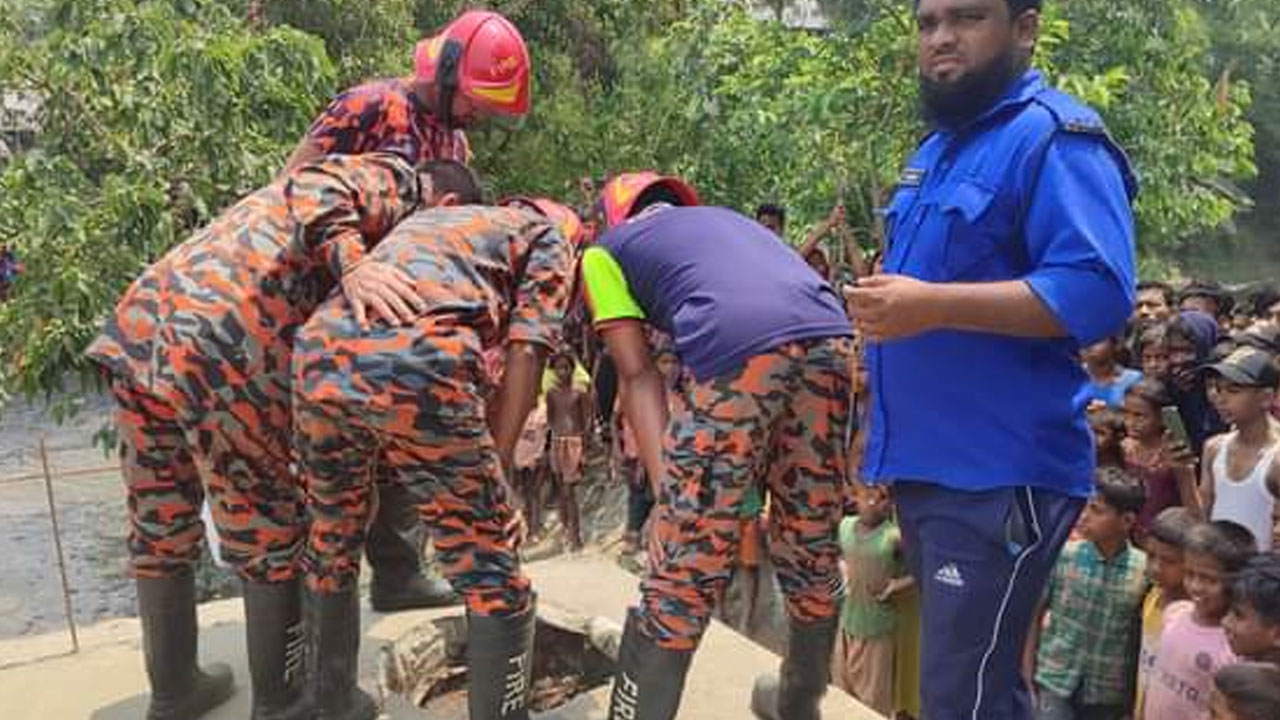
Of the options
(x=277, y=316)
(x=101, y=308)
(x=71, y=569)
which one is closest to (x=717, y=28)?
(x=101, y=308)

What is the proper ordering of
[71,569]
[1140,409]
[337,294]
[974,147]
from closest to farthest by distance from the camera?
[974,147], [337,294], [1140,409], [71,569]

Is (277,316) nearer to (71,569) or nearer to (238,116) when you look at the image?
(238,116)

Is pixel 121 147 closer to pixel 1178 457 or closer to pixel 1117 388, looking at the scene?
pixel 1117 388

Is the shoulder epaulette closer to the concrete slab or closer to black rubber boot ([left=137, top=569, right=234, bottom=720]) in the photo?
the concrete slab

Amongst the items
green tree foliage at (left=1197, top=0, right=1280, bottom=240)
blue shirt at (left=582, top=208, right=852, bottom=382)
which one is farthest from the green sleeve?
green tree foliage at (left=1197, top=0, right=1280, bottom=240)

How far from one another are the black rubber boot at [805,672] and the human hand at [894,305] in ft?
3.75

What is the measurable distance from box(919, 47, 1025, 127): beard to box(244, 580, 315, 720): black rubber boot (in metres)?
1.78

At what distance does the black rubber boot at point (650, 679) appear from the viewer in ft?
8.75

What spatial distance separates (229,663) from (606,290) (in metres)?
1.66

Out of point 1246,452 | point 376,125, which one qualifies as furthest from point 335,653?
point 1246,452

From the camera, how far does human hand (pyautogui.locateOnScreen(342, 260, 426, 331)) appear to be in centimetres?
244

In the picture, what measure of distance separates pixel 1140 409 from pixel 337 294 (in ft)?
9.77

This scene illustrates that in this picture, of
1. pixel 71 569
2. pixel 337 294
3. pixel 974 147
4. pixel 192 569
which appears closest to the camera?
pixel 974 147

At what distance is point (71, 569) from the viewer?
8.92 meters
